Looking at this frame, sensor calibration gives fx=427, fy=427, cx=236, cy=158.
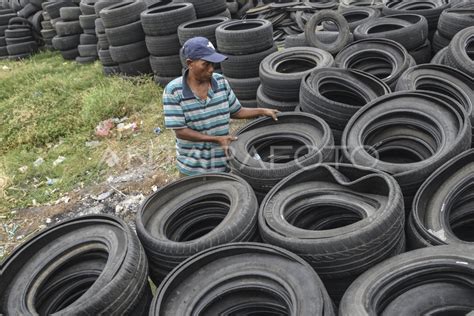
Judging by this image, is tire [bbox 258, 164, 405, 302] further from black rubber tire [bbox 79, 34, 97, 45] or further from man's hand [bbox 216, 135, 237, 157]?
black rubber tire [bbox 79, 34, 97, 45]

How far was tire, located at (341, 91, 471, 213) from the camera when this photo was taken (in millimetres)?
3497

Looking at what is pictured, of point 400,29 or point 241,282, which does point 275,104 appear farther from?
point 241,282

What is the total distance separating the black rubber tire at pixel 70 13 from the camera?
39.1ft

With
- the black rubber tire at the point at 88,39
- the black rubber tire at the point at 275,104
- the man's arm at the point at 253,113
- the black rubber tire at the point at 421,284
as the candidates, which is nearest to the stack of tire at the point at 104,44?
the black rubber tire at the point at 88,39

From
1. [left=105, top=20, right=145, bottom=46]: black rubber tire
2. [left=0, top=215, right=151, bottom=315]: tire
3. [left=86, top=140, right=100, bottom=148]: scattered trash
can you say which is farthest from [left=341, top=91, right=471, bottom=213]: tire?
[left=105, top=20, right=145, bottom=46]: black rubber tire

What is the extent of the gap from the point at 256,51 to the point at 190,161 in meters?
3.02

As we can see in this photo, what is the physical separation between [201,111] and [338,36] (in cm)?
326

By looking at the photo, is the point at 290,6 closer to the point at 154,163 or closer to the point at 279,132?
the point at 154,163

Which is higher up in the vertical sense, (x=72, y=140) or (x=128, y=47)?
(x=128, y=47)

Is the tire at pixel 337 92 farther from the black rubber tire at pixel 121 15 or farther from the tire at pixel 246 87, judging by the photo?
the black rubber tire at pixel 121 15

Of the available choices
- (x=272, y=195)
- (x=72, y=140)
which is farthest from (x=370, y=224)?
(x=72, y=140)

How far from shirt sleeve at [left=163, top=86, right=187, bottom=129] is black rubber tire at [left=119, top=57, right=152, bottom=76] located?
5.94m

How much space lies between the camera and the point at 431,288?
8.01 ft

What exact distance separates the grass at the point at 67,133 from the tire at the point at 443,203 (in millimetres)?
4037
